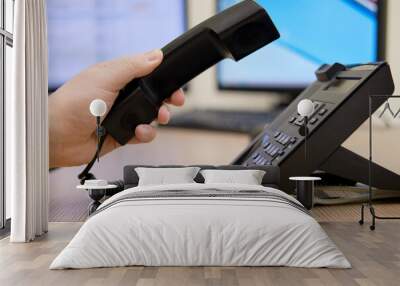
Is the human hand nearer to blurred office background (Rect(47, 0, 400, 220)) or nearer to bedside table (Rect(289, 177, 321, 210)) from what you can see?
blurred office background (Rect(47, 0, 400, 220))

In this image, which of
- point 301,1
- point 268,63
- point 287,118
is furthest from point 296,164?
point 301,1

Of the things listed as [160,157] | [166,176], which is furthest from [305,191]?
[160,157]

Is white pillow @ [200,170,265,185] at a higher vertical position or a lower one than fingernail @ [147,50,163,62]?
lower

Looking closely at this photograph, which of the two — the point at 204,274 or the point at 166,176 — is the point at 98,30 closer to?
the point at 166,176


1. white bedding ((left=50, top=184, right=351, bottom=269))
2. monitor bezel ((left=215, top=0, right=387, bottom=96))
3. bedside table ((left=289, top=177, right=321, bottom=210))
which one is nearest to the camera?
white bedding ((left=50, top=184, right=351, bottom=269))

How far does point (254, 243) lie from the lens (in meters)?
3.19

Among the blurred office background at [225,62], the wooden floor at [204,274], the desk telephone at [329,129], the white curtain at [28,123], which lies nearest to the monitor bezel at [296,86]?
the blurred office background at [225,62]

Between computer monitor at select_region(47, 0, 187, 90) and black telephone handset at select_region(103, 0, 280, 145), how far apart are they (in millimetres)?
1400

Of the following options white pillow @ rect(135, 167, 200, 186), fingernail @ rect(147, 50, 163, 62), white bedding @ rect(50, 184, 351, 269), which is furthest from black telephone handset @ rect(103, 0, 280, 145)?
white bedding @ rect(50, 184, 351, 269)

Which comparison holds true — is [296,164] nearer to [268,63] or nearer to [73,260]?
[268,63]

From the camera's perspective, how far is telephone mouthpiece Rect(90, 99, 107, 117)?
157 inches

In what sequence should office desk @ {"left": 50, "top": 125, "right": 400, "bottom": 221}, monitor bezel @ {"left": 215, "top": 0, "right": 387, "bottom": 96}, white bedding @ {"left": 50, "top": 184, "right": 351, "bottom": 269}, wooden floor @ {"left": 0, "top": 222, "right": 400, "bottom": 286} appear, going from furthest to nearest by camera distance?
monitor bezel @ {"left": 215, "top": 0, "right": 387, "bottom": 96} → office desk @ {"left": 50, "top": 125, "right": 400, "bottom": 221} → white bedding @ {"left": 50, "top": 184, "right": 351, "bottom": 269} → wooden floor @ {"left": 0, "top": 222, "right": 400, "bottom": 286}

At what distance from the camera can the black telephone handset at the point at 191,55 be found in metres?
3.19

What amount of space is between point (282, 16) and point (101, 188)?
2021 mm
